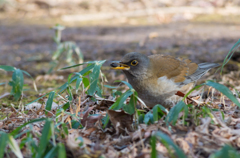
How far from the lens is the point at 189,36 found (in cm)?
972

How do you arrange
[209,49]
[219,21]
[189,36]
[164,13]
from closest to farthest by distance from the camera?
[209,49] → [189,36] → [219,21] → [164,13]

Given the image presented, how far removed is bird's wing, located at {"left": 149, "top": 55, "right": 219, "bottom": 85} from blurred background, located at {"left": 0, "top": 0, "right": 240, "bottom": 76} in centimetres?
151

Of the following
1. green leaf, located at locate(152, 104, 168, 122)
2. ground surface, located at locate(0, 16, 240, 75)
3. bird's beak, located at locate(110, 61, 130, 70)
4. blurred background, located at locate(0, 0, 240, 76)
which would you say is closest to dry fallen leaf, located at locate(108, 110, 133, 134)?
green leaf, located at locate(152, 104, 168, 122)

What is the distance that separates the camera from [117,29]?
37.9ft

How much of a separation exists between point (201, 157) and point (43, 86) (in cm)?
418

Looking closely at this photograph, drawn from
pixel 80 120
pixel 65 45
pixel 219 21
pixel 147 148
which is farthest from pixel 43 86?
pixel 219 21

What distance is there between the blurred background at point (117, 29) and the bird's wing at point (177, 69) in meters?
1.51

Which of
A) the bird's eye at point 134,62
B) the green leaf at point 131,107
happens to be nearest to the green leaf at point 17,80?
the bird's eye at point 134,62

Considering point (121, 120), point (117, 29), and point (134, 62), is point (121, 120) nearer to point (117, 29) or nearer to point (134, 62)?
point (134, 62)

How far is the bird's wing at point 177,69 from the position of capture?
440cm

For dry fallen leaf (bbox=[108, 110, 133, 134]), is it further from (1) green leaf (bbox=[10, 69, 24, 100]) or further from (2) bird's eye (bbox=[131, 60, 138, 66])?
(1) green leaf (bbox=[10, 69, 24, 100])

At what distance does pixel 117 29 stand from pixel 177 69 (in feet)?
23.7

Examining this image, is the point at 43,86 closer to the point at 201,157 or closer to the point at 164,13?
the point at 201,157

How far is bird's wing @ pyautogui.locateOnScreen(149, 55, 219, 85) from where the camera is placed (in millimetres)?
4398
